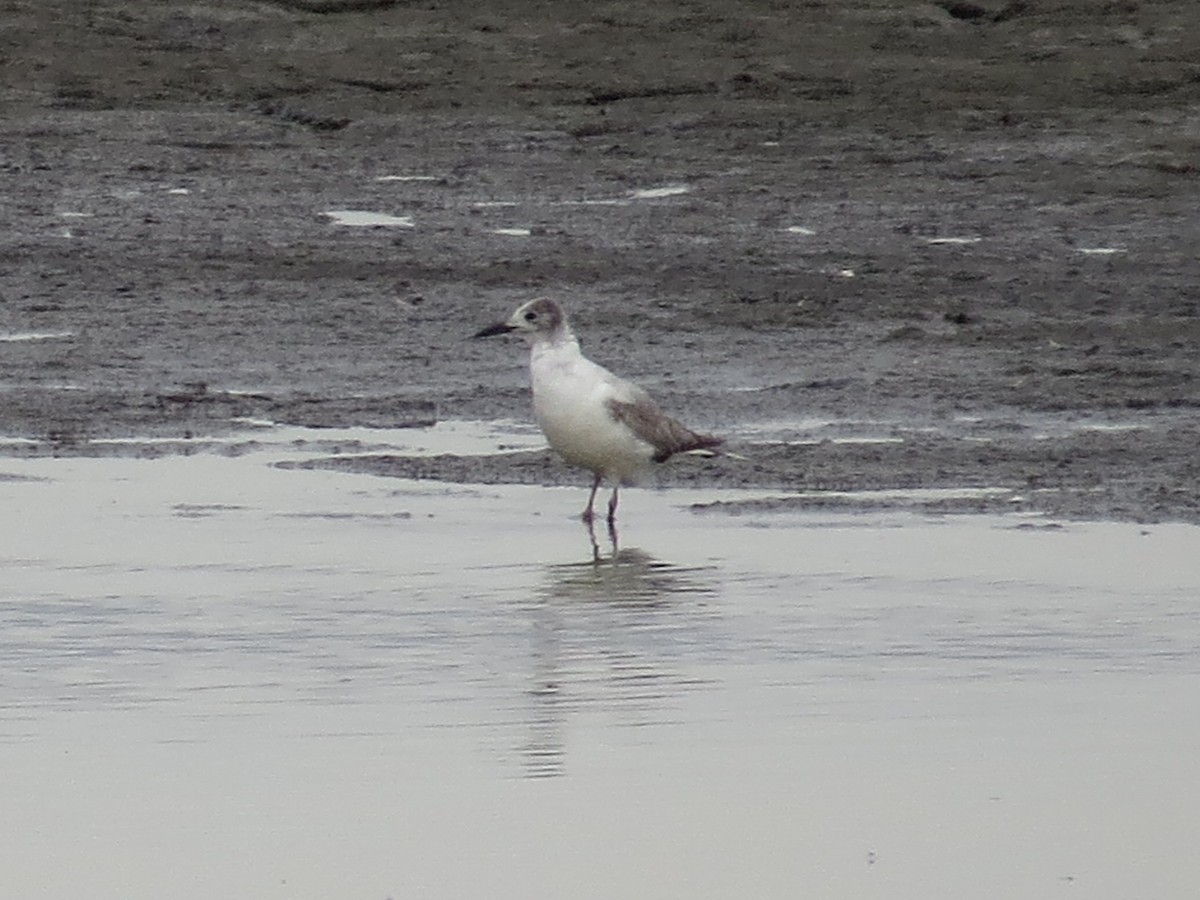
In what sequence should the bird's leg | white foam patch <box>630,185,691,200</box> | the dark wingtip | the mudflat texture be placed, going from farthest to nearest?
white foam patch <box>630,185,691,200</box>
the mudflat texture
the dark wingtip
the bird's leg

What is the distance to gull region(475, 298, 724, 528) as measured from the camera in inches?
448

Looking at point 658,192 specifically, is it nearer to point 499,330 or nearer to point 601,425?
point 499,330

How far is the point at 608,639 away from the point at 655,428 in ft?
9.08

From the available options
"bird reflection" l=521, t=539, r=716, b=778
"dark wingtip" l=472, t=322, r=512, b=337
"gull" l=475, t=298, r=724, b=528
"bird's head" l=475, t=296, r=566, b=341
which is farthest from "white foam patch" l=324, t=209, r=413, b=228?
"bird reflection" l=521, t=539, r=716, b=778

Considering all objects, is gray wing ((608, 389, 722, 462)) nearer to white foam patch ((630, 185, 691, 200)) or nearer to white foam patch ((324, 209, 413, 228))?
white foam patch ((324, 209, 413, 228))

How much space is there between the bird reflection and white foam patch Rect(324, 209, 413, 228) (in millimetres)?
8739

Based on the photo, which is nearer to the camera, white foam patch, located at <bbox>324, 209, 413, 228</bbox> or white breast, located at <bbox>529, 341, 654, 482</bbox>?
white breast, located at <bbox>529, 341, 654, 482</bbox>

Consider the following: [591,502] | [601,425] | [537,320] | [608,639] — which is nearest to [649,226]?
[537,320]

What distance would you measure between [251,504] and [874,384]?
11.6 feet

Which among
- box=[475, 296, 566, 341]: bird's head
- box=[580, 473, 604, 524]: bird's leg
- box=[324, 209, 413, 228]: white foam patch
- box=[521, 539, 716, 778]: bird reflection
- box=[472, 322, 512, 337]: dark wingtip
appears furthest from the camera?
box=[324, 209, 413, 228]: white foam patch

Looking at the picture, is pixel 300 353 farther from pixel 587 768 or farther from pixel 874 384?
pixel 587 768

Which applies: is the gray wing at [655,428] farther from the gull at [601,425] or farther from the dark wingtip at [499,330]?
the dark wingtip at [499,330]

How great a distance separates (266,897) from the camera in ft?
19.8

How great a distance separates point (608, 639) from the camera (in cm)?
877
